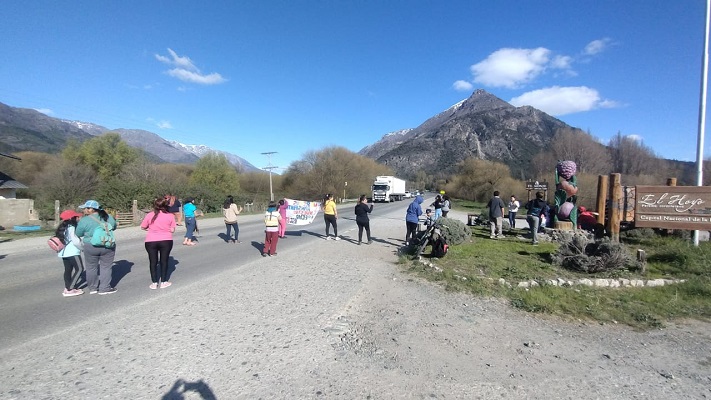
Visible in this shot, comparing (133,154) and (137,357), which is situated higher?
(133,154)

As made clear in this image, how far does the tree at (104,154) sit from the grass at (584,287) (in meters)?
50.4

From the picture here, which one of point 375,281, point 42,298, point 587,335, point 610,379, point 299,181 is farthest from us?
point 299,181

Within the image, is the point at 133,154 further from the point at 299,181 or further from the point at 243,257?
the point at 243,257

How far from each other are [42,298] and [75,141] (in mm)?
55716

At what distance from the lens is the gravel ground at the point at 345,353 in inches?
124

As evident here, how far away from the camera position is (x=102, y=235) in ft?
19.0

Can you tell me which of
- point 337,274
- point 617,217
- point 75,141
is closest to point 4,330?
point 337,274

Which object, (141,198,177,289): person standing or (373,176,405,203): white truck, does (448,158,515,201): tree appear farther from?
(141,198,177,289): person standing

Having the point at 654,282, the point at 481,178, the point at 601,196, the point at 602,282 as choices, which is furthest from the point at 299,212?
the point at 481,178

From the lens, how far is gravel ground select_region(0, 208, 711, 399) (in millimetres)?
3162

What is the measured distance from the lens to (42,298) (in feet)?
18.8

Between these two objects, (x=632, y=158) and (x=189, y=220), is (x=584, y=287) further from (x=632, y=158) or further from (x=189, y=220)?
(x=632, y=158)

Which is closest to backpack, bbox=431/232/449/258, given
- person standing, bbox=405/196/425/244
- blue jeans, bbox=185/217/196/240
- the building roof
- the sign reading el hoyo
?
person standing, bbox=405/196/425/244

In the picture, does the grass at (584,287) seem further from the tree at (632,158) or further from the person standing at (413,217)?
the tree at (632,158)
